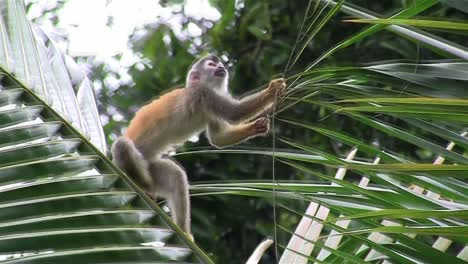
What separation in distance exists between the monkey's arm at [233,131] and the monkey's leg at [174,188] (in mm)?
245

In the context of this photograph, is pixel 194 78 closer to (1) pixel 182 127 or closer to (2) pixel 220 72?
(2) pixel 220 72

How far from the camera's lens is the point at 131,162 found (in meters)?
3.38

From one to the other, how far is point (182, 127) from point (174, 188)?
2.15ft

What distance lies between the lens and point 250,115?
11.5 feet

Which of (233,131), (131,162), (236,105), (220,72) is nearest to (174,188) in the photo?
(131,162)

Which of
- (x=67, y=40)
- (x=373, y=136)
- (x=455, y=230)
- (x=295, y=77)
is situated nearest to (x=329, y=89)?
(x=295, y=77)

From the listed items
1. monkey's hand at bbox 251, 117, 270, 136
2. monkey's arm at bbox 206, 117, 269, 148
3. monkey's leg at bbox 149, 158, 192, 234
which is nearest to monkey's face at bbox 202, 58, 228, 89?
monkey's arm at bbox 206, 117, 269, 148

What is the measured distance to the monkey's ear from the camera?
4191 mm

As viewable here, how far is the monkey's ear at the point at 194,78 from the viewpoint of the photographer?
13.8ft

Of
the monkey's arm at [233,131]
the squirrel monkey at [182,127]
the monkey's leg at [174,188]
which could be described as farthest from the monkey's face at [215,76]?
the monkey's leg at [174,188]

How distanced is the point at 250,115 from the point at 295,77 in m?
2.18

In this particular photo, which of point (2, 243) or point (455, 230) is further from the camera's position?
point (2, 243)

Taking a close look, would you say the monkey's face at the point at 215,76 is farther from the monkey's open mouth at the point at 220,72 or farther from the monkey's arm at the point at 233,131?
the monkey's arm at the point at 233,131

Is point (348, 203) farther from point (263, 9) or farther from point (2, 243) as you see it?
point (263, 9)
